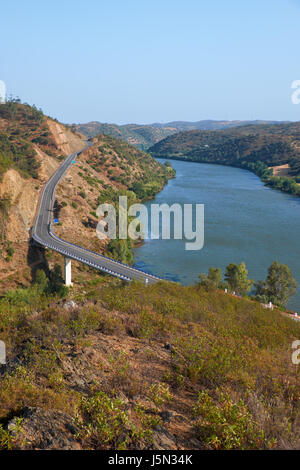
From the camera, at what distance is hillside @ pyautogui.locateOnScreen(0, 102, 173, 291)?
1457 inches

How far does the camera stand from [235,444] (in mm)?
5105

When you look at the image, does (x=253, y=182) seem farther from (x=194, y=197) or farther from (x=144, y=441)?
(x=144, y=441)

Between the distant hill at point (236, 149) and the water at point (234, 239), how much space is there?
4086cm

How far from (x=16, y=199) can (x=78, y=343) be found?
3956 cm

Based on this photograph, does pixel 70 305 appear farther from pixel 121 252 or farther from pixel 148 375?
pixel 121 252

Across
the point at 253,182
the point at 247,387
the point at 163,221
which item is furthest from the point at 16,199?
the point at 253,182

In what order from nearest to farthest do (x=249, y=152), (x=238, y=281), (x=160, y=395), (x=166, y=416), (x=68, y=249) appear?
(x=166, y=416), (x=160, y=395), (x=238, y=281), (x=68, y=249), (x=249, y=152)

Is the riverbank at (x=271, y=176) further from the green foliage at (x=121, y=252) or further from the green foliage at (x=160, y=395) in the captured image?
the green foliage at (x=160, y=395)

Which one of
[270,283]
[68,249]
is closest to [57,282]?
[68,249]

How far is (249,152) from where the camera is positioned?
141375 mm

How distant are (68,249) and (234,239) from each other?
844 inches

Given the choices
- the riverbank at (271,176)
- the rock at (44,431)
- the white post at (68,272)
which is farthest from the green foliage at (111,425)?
the riverbank at (271,176)

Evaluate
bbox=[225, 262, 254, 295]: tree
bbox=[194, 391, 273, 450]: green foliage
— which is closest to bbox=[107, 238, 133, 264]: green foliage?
bbox=[225, 262, 254, 295]: tree

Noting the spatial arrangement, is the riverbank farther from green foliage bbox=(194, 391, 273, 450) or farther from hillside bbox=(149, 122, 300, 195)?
green foliage bbox=(194, 391, 273, 450)
